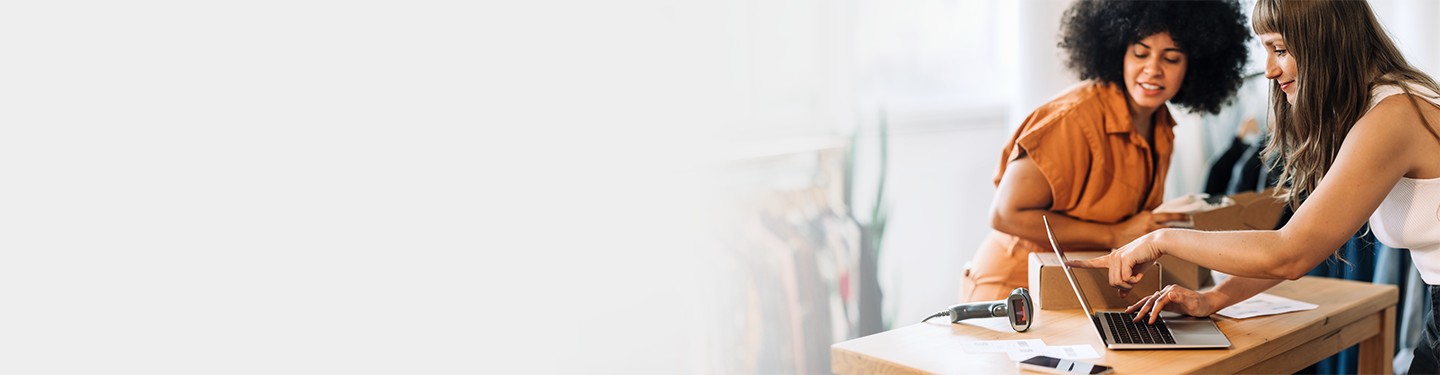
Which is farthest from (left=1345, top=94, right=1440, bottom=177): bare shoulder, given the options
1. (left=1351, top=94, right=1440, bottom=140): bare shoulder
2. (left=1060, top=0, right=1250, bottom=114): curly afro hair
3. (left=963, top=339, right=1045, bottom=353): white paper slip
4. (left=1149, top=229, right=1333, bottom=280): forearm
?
(left=1060, top=0, right=1250, bottom=114): curly afro hair

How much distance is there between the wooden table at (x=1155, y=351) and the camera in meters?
2.00

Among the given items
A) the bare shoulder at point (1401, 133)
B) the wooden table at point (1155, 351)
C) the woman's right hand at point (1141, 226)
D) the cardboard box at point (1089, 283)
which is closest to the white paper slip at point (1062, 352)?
the wooden table at point (1155, 351)

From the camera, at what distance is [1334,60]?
2.03 meters

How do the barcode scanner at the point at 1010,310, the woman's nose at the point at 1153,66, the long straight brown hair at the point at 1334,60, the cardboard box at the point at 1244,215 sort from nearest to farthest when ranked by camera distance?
the long straight brown hair at the point at 1334,60 < the barcode scanner at the point at 1010,310 < the cardboard box at the point at 1244,215 < the woman's nose at the point at 1153,66

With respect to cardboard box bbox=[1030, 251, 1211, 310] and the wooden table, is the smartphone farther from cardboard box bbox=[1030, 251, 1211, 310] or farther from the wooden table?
cardboard box bbox=[1030, 251, 1211, 310]

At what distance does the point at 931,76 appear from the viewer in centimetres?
367

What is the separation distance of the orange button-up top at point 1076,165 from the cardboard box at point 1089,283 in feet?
0.64

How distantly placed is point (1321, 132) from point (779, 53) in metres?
1.49

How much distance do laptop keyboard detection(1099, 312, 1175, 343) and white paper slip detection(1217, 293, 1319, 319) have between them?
226mm

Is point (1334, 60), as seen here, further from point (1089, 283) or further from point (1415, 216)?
point (1089, 283)

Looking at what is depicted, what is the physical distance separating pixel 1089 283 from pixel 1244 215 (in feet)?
1.94

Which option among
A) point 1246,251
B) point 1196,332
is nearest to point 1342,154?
point 1246,251

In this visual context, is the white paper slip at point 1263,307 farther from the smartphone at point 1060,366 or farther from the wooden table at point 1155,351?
the smartphone at point 1060,366

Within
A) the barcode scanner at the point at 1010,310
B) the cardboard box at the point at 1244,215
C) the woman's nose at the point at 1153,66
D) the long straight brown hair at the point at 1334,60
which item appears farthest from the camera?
the woman's nose at the point at 1153,66
